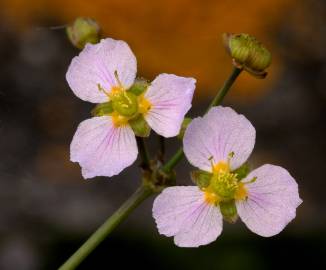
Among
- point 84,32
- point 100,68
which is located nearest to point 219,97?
point 100,68

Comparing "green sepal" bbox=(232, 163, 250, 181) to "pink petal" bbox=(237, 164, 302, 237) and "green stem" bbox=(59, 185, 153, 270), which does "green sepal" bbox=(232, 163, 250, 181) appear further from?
"green stem" bbox=(59, 185, 153, 270)

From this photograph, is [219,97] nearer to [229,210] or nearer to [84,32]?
[229,210]

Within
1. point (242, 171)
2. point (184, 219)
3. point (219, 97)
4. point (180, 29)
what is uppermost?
point (219, 97)

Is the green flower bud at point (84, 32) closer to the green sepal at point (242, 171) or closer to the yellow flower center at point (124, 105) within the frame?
the yellow flower center at point (124, 105)

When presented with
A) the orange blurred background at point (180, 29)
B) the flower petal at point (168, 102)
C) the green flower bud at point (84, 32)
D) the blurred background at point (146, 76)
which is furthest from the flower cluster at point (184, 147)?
the orange blurred background at point (180, 29)

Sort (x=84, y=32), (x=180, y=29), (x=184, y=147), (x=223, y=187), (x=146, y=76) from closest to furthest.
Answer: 1. (x=184, y=147)
2. (x=223, y=187)
3. (x=84, y=32)
4. (x=146, y=76)
5. (x=180, y=29)

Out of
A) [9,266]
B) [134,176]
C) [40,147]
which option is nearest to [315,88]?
[134,176]

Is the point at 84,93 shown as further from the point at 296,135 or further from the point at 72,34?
the point at 296,135
